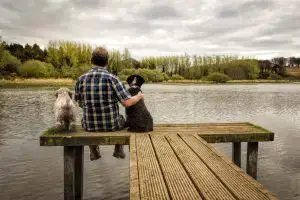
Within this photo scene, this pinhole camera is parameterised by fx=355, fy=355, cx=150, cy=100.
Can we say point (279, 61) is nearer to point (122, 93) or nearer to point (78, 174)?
point (78, 174)

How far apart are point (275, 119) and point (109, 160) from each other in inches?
470

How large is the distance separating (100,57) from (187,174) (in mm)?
2802

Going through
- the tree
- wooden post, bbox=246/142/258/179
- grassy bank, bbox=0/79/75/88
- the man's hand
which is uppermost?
the tree

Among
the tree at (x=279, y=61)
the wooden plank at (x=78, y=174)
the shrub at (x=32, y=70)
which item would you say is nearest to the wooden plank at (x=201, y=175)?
the wooden plank at (x=78, y=174)

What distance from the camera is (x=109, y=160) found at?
973 centimetres

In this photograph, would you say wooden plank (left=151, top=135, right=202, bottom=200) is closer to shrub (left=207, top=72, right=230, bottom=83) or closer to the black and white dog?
the black and white dog

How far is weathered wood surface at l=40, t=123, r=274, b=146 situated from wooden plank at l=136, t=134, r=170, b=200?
0.80 metres

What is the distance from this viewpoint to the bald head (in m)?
5.74

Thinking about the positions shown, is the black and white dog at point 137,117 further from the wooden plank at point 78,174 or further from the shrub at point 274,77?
the shrub at point 274,77

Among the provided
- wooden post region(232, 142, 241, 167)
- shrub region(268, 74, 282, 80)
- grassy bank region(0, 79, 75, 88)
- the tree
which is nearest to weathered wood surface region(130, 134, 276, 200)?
wooden post region(232, 142, 241, 167)

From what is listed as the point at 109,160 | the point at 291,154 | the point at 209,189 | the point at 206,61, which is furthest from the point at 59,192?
the point at 206,61

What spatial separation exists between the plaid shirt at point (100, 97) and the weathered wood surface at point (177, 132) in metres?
0.21

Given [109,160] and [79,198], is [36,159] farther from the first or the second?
[79,198]

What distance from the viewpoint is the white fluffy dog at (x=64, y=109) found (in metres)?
5.67
